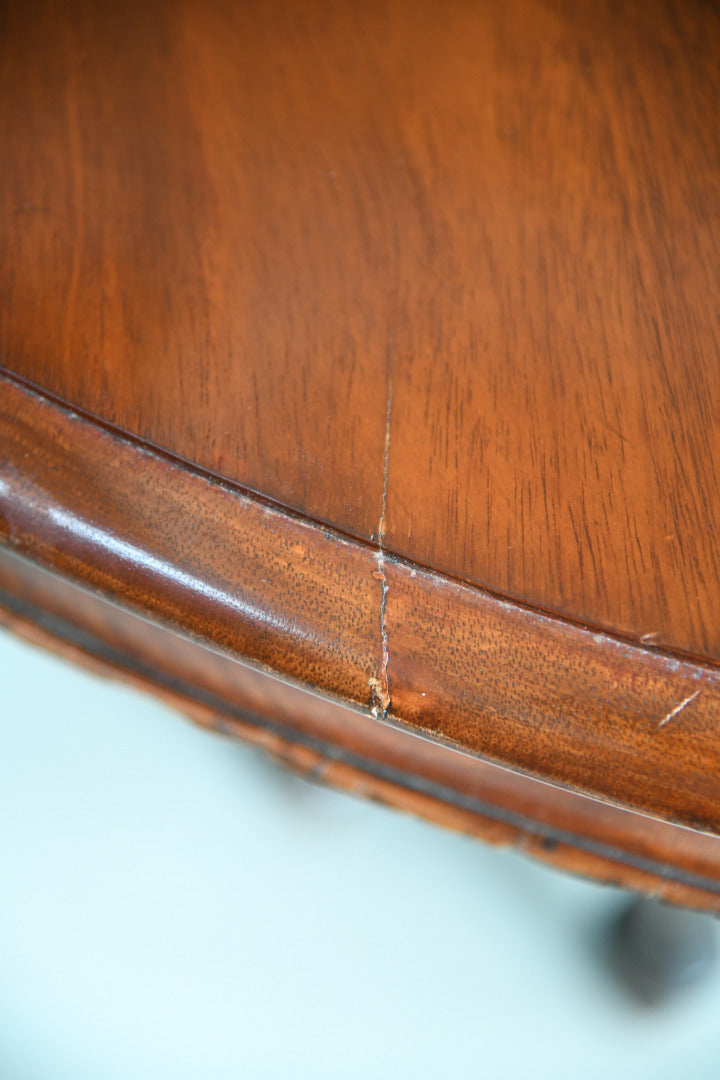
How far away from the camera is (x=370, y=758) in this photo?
0.30 metres

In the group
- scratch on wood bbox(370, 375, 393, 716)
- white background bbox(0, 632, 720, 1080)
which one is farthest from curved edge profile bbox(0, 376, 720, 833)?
white background bbox(0, 632, 720, 1080)

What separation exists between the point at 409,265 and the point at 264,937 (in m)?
0.41

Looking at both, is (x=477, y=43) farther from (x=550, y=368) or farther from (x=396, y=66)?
(x=550, y=368)

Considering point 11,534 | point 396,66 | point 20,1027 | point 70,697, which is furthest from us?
point 70,697

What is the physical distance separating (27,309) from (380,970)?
421 millimetres

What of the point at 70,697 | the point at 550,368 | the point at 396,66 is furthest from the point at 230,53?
the point at 70,697

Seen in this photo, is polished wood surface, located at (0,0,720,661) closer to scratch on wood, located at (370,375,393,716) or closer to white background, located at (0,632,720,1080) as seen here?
scratch on wood, located at (370,375,393,716)

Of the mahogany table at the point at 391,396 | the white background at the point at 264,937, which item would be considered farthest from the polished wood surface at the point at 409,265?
the white background at the point at 264,937

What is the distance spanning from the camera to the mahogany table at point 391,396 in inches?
9.6

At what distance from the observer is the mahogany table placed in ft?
0.80

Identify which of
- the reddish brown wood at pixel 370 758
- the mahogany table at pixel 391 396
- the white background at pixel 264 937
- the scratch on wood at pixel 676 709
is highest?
the mahogany table at pixel 391 396

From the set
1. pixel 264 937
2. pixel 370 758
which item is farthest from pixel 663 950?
pixel 370 758

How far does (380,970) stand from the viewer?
0.54 m

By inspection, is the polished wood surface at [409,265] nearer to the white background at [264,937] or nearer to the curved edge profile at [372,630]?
the curved edge profile at [372,630]
